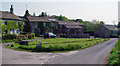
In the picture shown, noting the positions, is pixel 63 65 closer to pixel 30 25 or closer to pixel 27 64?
pixel 27 64

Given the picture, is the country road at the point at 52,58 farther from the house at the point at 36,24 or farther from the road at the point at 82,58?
the house at the point at 36,24

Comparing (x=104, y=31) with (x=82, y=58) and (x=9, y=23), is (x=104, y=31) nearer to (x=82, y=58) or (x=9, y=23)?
(x=9, y=23)

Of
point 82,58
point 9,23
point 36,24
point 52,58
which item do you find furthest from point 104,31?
point 52,58

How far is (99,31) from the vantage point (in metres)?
76.9

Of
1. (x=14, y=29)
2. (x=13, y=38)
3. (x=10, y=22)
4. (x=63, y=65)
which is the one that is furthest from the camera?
(x=14, y=29)

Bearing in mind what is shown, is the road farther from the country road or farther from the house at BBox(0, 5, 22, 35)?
the house at BBox(0, 5, 22, 35)

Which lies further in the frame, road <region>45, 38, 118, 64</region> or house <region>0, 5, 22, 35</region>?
house <region>0, 5, 22, 35</region>

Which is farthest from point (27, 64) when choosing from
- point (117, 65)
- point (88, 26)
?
point (88, 26)

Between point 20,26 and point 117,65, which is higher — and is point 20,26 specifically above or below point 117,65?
above

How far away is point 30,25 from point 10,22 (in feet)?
53.3

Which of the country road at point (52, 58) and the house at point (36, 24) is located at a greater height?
the house at point (36, 24)

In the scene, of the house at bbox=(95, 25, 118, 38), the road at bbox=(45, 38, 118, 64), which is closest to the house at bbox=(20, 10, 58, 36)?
the house at bbox=(95, 25, 118, 38)

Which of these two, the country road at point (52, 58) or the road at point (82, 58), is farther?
the country road at point (52, 58)

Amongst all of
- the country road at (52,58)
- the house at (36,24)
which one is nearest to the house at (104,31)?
the house at (36,24)
